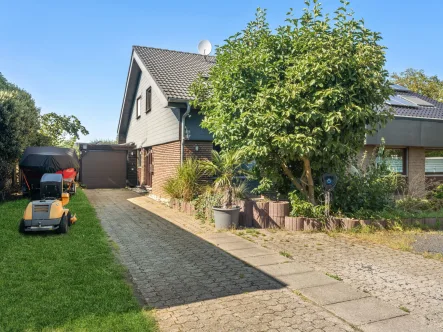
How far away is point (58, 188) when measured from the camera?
856 cm

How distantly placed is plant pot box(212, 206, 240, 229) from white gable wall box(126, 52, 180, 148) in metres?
5.18

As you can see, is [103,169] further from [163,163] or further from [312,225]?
[312,225]

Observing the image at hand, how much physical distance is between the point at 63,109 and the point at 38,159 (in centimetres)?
2055

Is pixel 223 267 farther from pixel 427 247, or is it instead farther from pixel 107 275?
pixel 427 247

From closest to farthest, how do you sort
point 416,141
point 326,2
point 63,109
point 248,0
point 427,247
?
point 427,247 → point 326,2 → point 248,0 → point 416,141 → point 63,109

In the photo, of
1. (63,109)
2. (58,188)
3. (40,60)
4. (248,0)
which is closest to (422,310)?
(58,188)

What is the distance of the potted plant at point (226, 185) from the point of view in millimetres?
8453

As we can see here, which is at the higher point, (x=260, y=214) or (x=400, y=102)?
(x=400, y=102)

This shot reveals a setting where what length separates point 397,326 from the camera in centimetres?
346

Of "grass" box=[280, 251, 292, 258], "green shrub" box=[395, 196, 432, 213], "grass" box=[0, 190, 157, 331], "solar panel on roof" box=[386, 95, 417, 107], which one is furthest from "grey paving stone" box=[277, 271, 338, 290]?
"solar panel on roof" box=[386, 95, 417, 107]

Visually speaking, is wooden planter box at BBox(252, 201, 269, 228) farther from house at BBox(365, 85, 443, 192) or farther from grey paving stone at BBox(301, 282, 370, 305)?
house at BBox(365, 85, 443, 192)

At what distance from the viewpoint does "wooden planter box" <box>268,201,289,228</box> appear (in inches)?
333

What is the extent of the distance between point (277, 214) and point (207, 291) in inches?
171

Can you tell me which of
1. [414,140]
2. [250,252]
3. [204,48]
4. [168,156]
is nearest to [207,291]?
[250,252]
